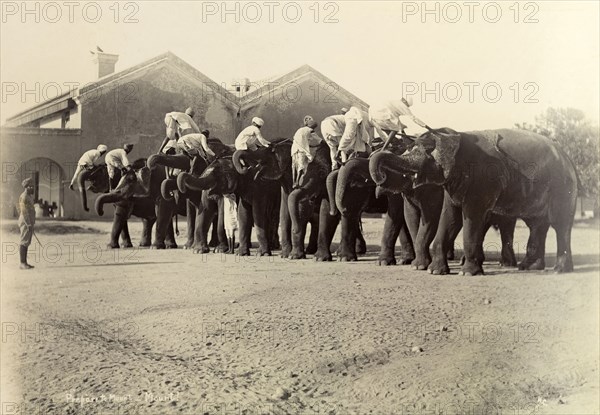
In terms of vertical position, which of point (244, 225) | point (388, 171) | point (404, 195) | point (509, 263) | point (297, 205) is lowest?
point (509, 263)

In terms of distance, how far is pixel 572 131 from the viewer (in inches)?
325

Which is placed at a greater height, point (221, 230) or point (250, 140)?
point (250, 140)

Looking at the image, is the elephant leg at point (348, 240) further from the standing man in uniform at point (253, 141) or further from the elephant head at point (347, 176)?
the standing man in uniform at point (253, 141)

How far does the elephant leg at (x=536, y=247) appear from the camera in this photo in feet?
23.9

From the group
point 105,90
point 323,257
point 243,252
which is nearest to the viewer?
point 323,257

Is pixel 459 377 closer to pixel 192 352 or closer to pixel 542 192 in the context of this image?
pixel 192 352

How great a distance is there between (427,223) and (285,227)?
2.24 metres

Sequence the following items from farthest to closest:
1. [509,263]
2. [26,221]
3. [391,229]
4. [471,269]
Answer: [391,229] < [509,263] < [471,269] < [26,221]

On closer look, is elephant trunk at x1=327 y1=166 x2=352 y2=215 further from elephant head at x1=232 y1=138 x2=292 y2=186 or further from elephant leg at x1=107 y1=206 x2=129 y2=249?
elephant leg at x1=107 y1=206 x2=129 y2=249

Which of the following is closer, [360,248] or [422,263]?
[422,263]

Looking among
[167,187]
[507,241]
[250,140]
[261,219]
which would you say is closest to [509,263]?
[507,241]

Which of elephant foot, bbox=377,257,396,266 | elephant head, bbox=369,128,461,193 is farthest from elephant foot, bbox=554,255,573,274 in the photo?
elephant foot, bbox=377,257,396,266

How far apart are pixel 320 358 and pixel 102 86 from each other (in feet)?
32.7

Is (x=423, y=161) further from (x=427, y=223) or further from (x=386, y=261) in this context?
(x=386, y=261)
